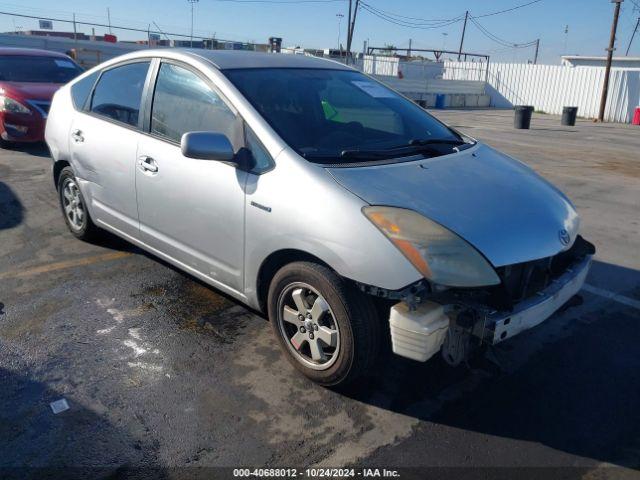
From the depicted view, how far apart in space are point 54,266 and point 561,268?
3.86m

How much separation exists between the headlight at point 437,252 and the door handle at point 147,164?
1703mm

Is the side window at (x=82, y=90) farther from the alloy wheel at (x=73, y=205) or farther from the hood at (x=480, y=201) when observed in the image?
the hood at (x=480, y=201)

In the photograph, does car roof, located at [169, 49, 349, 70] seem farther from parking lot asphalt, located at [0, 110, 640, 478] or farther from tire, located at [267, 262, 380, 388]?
parking lot asphalt, located at [0, 110, 640, 478]

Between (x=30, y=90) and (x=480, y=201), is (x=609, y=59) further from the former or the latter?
(x=480, y=201)

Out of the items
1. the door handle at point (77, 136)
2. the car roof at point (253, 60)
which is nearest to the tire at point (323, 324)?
the car roof at point (253, 60)

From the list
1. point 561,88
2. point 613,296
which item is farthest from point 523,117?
point 613,296

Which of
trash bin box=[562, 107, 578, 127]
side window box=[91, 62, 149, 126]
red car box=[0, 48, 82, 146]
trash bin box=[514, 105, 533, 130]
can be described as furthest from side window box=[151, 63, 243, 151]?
trash bin box=[562, 107, 578, 127]

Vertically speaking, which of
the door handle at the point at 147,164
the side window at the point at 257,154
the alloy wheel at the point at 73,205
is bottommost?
the alloy wheel at the point at 73,205

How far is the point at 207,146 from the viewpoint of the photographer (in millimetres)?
3092

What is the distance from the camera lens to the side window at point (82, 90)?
4.75m

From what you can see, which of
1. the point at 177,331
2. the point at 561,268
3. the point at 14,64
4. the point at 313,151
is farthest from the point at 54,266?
the point at 14,64

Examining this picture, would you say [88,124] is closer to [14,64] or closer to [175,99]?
[175,99]

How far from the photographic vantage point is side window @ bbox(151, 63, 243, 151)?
3.40 metres

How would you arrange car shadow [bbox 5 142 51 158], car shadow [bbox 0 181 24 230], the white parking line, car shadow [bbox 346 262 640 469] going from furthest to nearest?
1. car shadow [bbox 5 142 51 158]
2. car shadow [bbox 0 181 24 230]
3. the white parking line
4. car shadow [bbox 346 262 640 469]
